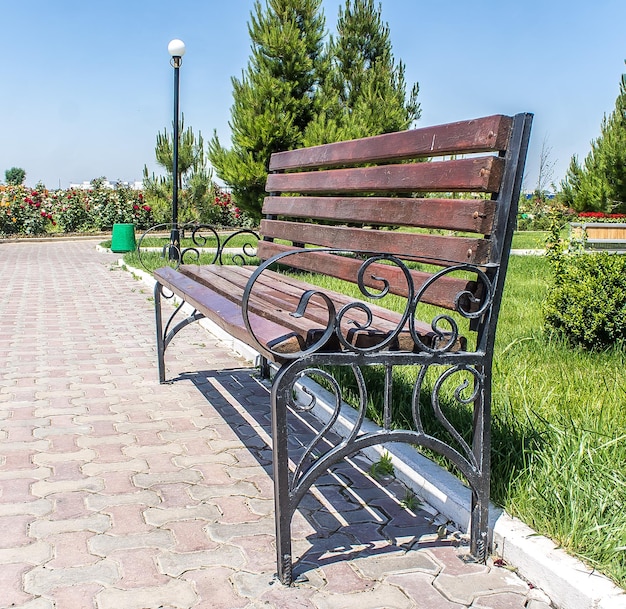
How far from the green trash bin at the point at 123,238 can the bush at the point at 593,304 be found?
1297 cm

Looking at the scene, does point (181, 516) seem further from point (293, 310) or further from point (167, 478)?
point (293, 310)

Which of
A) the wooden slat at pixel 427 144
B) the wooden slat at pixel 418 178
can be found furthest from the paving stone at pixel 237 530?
the wooden slat at pixel 427 144

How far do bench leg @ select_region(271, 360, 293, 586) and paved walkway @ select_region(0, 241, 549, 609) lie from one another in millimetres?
70

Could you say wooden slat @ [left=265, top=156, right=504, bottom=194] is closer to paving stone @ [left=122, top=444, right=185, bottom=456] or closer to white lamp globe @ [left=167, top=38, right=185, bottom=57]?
paving stone @ [left=122, top=444, right=185, bottom=456]

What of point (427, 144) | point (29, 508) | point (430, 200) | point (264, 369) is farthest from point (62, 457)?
point (427, 144)

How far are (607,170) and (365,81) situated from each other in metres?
8.42

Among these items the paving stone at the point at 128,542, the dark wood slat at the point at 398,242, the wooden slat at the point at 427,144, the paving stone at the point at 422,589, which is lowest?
the paving stone at the point at 128,542

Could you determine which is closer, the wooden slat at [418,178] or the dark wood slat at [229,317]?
the dark wood slat at [229,317]

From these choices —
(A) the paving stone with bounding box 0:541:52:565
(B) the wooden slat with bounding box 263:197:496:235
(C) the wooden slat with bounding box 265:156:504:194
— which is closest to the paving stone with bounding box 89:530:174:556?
(A) the paving stone with bounding box 0:541:52:565

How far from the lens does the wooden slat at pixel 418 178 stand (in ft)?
7.98

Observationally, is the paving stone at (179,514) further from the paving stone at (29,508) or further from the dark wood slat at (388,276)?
the dark wood slat at (388,276)

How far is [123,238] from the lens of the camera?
16.7m

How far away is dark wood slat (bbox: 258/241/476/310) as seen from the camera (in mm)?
2572

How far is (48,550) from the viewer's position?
2.46 m
